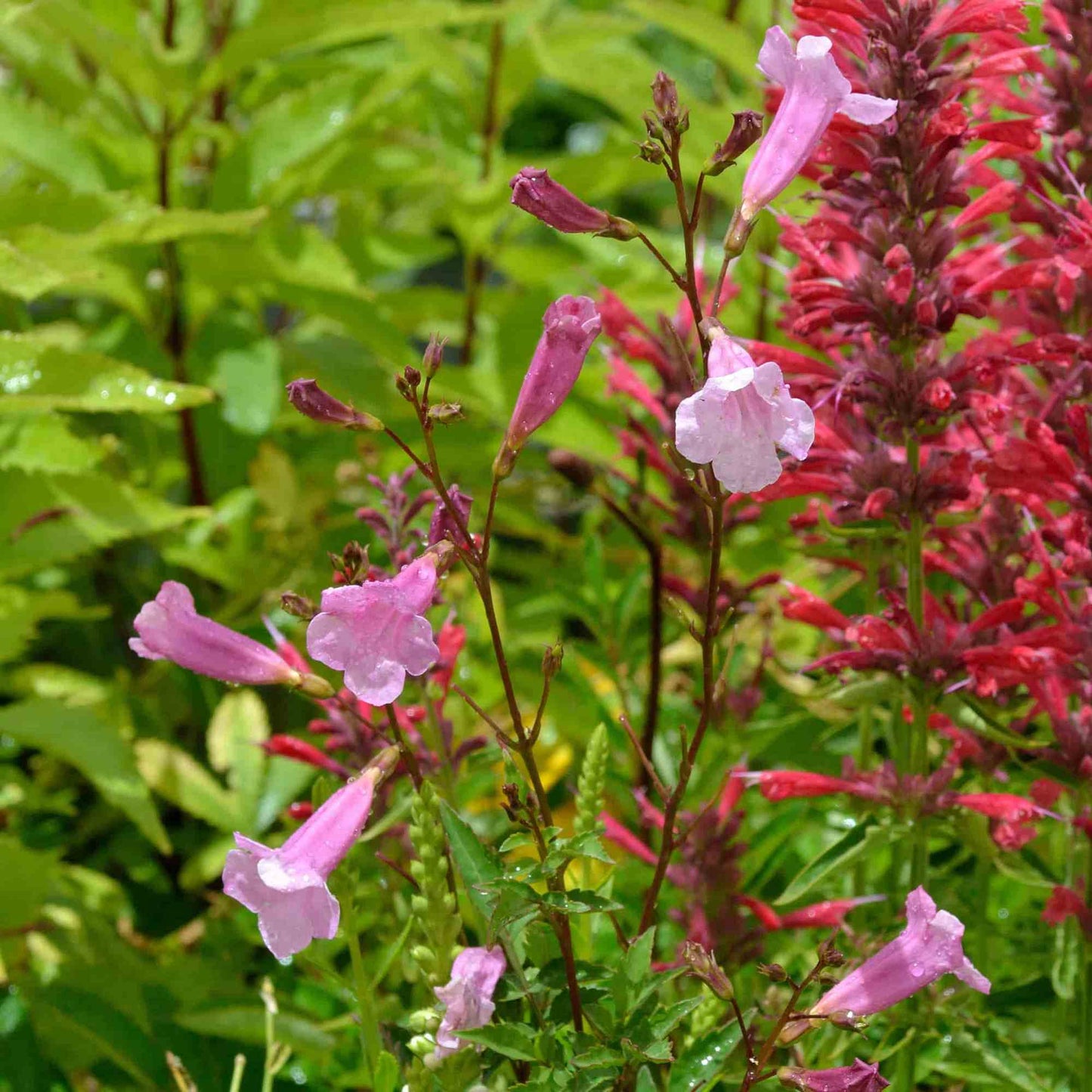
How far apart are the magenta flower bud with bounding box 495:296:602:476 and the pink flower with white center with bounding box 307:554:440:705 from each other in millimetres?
91

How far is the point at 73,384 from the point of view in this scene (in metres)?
1.18

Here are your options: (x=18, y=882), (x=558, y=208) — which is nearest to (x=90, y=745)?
(x=18, y=882)

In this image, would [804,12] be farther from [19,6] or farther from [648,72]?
[648,72]

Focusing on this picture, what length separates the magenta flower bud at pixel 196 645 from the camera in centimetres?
69

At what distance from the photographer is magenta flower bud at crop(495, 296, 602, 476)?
671 millimetres

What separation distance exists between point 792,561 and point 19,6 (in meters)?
1.03

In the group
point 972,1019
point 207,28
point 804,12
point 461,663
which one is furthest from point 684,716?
point 207,28

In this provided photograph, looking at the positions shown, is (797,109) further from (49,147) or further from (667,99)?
(49,147)

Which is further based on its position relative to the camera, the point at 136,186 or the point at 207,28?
the point at 207,28

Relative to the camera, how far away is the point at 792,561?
1688 millimetres

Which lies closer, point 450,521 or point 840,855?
point 450,521

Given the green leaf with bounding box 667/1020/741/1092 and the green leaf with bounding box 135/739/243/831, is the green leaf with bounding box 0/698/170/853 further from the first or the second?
the green leaf with bounding box 667/1020/741/1092

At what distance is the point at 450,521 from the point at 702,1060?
1.07 feet

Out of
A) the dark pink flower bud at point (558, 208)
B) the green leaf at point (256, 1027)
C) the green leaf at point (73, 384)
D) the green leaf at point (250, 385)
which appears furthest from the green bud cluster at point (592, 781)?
the green leaf at point (250, 385)
